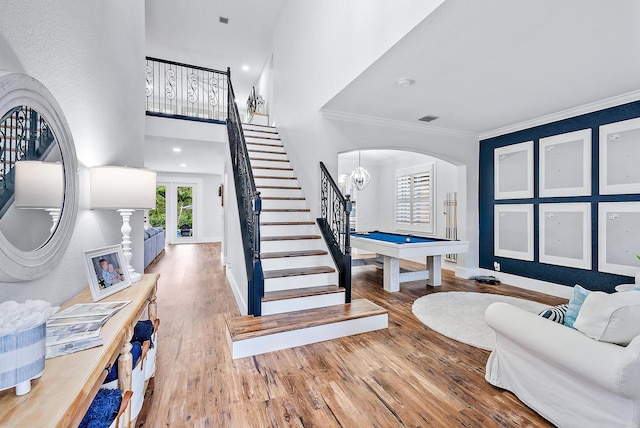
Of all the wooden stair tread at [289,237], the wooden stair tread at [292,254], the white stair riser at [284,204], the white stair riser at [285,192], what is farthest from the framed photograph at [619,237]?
the white stair riser at [285,192]

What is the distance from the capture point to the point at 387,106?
4.10 m

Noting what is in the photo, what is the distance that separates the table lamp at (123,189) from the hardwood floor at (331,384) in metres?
0.97

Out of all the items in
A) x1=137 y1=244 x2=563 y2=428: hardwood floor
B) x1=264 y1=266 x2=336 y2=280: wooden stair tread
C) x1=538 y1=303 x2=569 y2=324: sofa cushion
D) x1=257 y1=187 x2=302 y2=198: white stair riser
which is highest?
x1=257 y1=187 x2=302 y2=198: white stair riser

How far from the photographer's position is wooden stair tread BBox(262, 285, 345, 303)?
10.3 ft

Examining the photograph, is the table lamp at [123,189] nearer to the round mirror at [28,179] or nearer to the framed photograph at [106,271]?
the framed photograph at [106,271]

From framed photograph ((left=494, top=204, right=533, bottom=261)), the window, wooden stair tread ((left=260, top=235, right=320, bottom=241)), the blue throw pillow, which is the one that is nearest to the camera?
the blue throw pillow

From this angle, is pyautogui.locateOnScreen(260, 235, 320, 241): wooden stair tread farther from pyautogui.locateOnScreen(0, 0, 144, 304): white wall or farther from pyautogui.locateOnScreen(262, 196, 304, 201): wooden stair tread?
pyautogui.locateOnScreen(0, 0, 144, 304): white wall

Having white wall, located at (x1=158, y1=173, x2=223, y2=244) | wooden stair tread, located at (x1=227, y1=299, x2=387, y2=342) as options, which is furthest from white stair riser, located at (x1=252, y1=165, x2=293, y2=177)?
white wall, located at (x1=158, y1=173, x2=223, y2=244)

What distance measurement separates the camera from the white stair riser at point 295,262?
144 inches

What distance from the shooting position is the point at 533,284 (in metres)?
4.69

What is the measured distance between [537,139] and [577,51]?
2380 millimetres

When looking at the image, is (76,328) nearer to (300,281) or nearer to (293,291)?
(293,291)

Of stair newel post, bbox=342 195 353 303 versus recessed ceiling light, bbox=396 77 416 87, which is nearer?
recessed ceiling light, bbox=396 77 416 87

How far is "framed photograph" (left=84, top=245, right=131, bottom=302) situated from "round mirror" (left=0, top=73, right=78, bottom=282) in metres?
0.19
